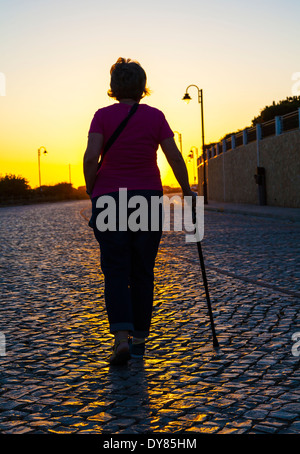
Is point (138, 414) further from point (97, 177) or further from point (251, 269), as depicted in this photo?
point (251, 269)

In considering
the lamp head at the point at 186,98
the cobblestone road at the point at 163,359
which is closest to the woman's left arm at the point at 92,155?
the cobblestone road at the point at 163,359

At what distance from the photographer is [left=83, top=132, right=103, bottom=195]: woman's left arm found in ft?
13.5

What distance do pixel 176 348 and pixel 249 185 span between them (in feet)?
93.1

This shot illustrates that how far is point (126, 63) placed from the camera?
4.32 metres

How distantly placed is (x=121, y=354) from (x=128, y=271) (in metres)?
0.57

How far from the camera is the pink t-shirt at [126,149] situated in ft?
13.6

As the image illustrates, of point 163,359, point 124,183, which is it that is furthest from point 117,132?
point 163,359

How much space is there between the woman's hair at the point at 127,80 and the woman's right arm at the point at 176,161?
1.32 ft

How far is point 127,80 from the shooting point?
169 inches

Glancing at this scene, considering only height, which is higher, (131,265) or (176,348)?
(131,265)

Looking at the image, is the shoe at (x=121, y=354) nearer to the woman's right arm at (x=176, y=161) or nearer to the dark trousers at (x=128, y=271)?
the dark trousers at (x=128, y=271)

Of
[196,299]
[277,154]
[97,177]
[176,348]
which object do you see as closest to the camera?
[97,177]
